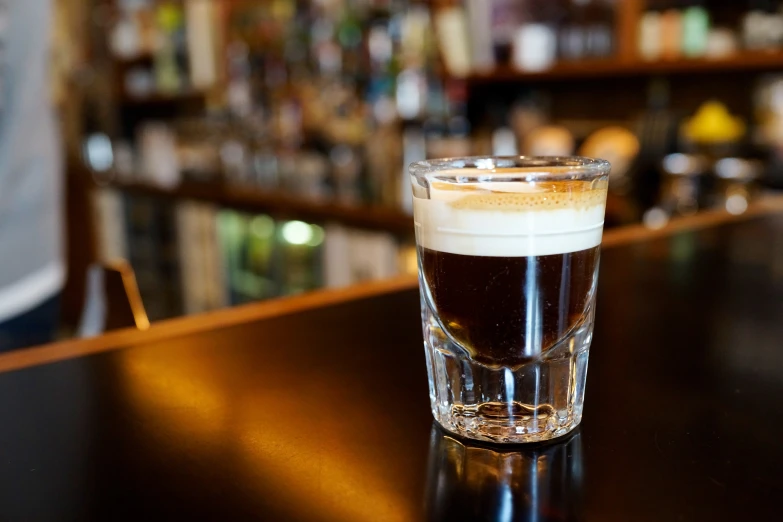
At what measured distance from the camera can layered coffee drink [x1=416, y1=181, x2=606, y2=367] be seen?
450 mm

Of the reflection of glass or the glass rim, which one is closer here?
the reflection of glass

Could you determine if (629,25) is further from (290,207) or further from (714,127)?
(290,207)

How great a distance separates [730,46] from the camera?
7.70 feet

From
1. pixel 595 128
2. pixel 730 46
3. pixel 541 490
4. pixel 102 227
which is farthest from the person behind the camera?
pixel 102 227

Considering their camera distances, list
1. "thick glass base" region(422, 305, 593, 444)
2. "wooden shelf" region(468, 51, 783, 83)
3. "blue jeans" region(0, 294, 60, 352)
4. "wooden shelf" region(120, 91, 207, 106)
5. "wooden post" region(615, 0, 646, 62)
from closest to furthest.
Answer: "thick glass base" region(422, 305, 593, 444) → "blue jeans" region(0, 294, 60, 352) → "wooden shelf" region(468, 51, 783, 83) → "wooden post" region(615, 0, 646, 62) → "wooden shelf" region(120, 91, 207, 106)

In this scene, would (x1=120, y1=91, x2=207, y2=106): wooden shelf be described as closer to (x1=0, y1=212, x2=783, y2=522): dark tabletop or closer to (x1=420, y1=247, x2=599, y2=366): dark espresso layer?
(x1=0, y1=212, x2=783, y2=522): dark tabletop

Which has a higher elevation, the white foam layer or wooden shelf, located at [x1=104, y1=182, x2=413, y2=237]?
the white foam layer

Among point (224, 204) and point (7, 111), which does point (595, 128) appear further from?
point (7, 111)

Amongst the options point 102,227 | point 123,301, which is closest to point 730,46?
point 123,301

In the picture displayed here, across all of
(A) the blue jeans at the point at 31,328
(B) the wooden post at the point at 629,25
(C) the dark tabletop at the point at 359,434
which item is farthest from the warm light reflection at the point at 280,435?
(B) the wooden post at the point at 629,25

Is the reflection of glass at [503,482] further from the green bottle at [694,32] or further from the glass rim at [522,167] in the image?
the green bottle at [694,32]

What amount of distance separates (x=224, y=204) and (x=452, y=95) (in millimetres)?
1042

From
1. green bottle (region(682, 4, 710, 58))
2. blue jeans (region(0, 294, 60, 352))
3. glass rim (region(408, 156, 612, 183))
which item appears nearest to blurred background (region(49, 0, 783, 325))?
green bottle (region(682, 4, 710, 58))

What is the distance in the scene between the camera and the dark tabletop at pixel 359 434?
0.36 m
